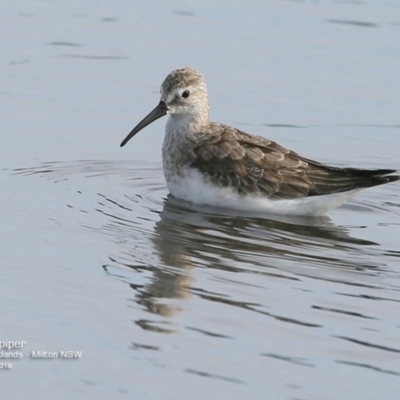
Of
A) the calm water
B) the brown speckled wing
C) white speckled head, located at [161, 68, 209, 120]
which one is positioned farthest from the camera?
white speckled head, located at [161, 68, 209, 120]

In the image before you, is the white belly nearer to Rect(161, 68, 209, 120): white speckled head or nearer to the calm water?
the calm water

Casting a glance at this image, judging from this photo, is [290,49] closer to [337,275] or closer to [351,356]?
[337,275]

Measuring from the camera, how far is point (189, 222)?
12062 millimetres

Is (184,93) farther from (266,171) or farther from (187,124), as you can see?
(266,171)

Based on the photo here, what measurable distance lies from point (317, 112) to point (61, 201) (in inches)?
186

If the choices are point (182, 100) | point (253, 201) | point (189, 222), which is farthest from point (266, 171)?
point (182, 100)

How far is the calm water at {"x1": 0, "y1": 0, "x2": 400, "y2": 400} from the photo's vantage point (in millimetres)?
8203

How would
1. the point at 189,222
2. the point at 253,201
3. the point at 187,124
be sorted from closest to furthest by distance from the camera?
the point at 189,222, the point at 253,201, the point at 187,124

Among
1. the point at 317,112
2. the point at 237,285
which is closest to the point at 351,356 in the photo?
the point at 237,285

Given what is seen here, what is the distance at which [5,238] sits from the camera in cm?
1091

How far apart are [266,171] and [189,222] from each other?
1.08 m

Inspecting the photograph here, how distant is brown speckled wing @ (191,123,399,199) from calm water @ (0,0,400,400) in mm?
344

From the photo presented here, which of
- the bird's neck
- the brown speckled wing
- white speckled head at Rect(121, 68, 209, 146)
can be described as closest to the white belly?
the brown speckled wing

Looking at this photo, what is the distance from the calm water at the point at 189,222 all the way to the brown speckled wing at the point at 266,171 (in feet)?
1.13
